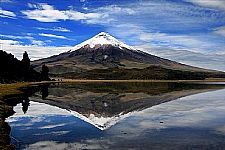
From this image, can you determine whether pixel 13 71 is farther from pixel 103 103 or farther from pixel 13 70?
pixel 103 103

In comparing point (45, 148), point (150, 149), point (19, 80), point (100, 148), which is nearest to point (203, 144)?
point (150, 149)

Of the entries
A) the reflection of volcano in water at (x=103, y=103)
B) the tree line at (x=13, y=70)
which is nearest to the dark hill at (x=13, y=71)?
the tree line at (x=13, y=70)

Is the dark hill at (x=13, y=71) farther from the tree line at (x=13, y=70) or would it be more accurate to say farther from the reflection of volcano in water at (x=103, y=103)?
the reflection of volcano in water at (x=103, y=103)

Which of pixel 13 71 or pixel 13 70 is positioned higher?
pixel 13 70

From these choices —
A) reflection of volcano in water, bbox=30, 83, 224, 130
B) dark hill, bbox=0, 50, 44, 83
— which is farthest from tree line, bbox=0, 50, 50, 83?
reflection of volcano in water, bbox=30, 83, 224, 130

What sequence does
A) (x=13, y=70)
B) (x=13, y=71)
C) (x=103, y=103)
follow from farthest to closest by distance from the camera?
(x=13, y=71)
(x=13, y=70)
(x=103, y=103)

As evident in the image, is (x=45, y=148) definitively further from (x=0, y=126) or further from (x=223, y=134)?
(x=223, y=134)

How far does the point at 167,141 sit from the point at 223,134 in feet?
23.1

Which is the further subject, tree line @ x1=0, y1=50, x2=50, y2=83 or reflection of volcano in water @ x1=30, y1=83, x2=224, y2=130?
tree line @ x1=0, y1=50, x2=50, y2=83

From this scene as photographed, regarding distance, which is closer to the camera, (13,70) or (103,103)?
(103,103)

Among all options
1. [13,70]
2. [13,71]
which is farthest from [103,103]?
[13,71]

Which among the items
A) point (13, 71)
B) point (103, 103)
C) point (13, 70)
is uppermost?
point (13, 70)

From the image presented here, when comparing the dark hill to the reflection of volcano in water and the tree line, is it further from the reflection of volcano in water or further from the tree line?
the reflection of volcano in water

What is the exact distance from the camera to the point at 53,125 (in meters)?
42.5
